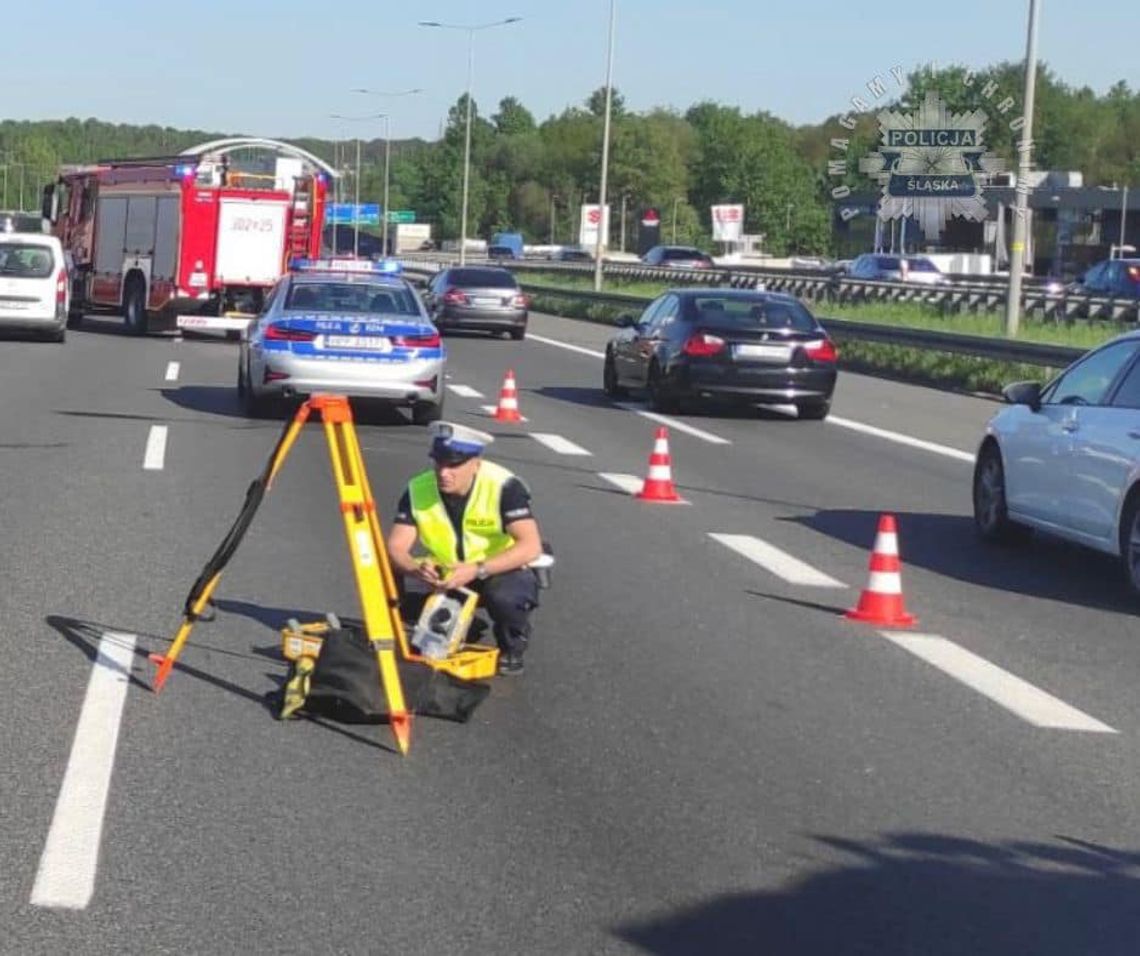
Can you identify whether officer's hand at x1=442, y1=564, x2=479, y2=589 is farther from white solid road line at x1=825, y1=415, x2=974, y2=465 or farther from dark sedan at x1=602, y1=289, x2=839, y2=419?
dark sedan at x1=602, y1=289, x2=839, y2=419

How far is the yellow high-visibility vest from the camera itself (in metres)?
8.55

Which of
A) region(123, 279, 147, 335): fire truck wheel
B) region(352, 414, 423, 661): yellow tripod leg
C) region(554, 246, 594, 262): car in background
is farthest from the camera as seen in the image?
region(554, 246, 594, 262): car in background

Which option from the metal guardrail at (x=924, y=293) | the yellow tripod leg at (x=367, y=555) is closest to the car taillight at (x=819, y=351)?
the yellow tripod leg at (x=367, y=555)

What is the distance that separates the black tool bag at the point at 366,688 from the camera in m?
7.62

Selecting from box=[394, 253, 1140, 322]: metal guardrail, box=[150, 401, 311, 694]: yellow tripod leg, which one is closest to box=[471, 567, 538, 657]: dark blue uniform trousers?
box=[150, 401, 311, 694]: yellow tripod leg

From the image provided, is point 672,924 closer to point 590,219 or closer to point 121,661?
point 121,661

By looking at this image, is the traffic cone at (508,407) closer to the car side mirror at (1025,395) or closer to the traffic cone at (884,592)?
the car side mirror at (1025,395)

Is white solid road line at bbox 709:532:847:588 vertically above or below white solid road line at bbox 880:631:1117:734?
above

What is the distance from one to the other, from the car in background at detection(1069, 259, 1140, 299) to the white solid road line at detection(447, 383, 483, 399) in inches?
1215

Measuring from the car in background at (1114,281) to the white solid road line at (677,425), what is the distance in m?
32.6

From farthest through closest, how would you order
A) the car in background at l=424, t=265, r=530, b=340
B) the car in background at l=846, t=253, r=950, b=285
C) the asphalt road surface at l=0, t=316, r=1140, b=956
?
the car in background at l=846, t=253, r=950, b=285
the car in background at l=424, t=265, r=530, b=340
the asphalt road surface at l=0, t=316, r=1140, b=956

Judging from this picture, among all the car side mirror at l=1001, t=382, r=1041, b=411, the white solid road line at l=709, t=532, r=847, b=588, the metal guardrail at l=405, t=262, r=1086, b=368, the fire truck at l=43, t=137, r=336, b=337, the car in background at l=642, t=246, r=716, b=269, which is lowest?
the white solid road line at l=709, t=532, r=847, b=588

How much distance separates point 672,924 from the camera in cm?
550

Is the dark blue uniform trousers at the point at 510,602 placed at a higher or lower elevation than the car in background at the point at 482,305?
lower
